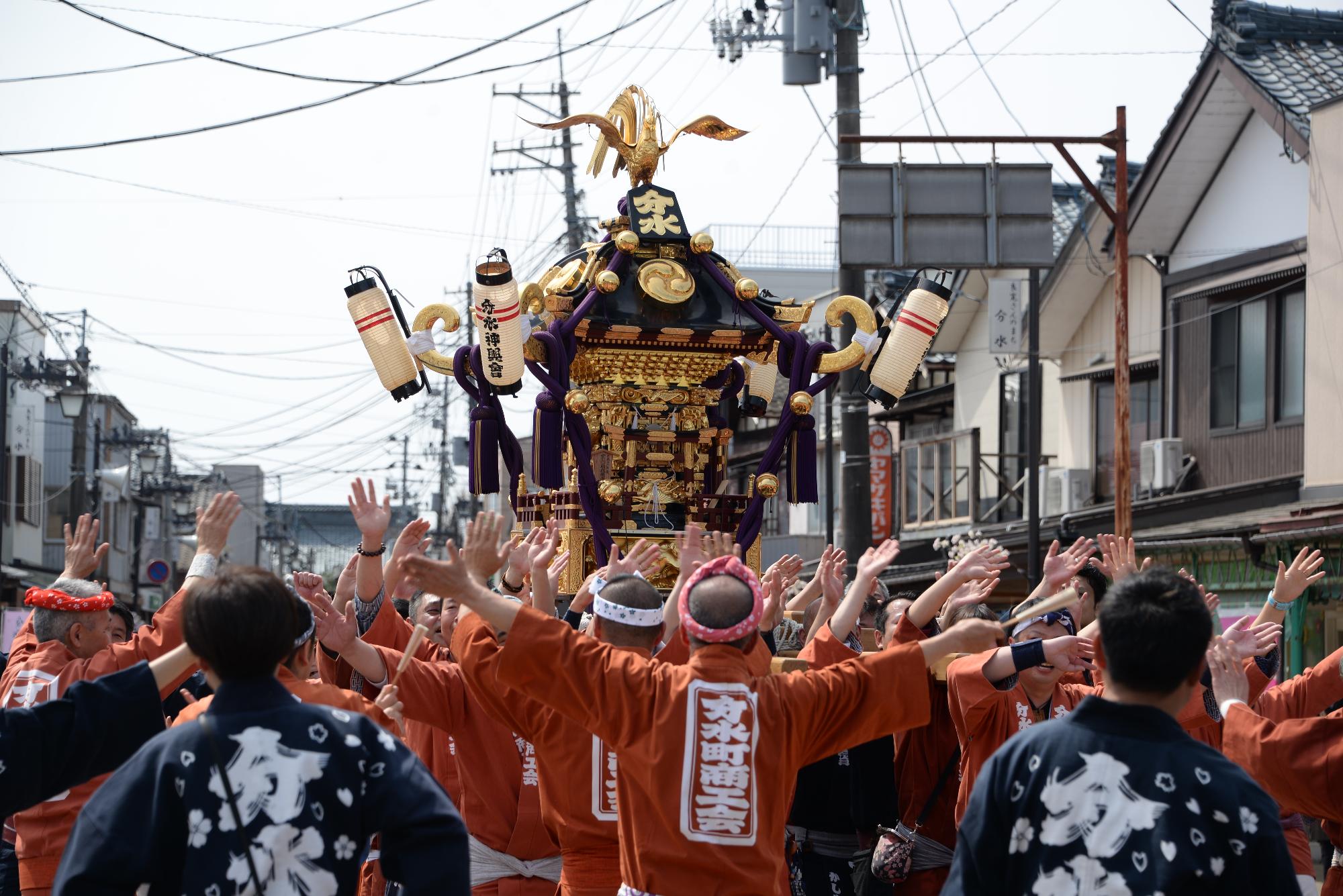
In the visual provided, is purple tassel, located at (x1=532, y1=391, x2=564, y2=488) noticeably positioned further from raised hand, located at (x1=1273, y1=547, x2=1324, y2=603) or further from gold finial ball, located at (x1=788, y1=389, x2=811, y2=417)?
raised hand, located at (x1=1273, y1=547, x2=1324, y2=603)

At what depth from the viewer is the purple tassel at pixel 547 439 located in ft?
30.8

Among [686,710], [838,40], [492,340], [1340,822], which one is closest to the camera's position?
[686,710]

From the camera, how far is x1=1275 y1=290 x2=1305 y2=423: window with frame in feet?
50.2

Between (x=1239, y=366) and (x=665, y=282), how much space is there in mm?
9424

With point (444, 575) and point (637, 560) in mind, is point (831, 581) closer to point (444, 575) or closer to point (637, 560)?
point (637, 560)

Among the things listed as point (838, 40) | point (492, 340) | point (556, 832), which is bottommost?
A: point (556, 832)

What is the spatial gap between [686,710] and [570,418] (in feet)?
18.1

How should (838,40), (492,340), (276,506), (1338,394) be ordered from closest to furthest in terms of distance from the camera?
1. (492,340)
2. (838,40)
3. (1338,394)
4. (276,506)

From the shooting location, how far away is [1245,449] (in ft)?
52.9

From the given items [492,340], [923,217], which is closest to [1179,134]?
[923,217]

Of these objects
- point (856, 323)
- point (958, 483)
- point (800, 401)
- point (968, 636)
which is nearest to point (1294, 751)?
point (968, 636)

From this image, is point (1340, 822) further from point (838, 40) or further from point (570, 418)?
point (838, 40)

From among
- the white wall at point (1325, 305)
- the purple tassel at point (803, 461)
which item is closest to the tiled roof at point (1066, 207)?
the white wall at point (1325, 305)

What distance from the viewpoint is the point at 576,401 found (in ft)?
30.0
